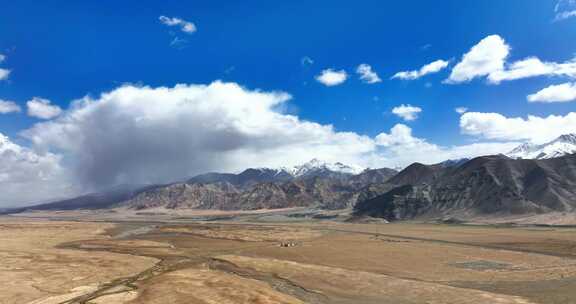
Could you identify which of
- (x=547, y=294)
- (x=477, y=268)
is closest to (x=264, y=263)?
(x=477, y=268)

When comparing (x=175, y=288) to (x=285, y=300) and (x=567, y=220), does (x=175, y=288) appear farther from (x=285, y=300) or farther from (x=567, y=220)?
(x=567, y=220)

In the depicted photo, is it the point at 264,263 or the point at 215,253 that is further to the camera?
the point at 215,253

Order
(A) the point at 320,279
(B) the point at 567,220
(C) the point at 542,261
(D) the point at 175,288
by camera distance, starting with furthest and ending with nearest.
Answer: (B) the point at 567,220
(C) the point at 542,261
(A) the point at 320,279
(D) the point at 175,288

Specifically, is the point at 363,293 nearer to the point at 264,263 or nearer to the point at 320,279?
the point at 320,279

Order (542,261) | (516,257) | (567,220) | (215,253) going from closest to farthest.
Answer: (542,261) → (516,257) → (215,253) → (567,220)

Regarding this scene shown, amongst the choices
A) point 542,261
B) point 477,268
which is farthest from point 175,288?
point 542,261

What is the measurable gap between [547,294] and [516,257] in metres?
32.0

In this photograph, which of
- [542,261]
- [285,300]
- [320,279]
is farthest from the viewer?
[542,261]

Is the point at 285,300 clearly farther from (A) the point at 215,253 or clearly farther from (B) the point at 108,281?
(A) the point at 215,253

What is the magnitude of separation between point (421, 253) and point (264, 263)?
3123 cm

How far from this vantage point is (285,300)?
41062 mm

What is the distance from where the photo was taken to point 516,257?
74.1 m

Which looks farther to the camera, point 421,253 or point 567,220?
point 567,220

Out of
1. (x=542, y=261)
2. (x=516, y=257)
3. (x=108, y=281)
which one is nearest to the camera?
(x=108, y=281)
